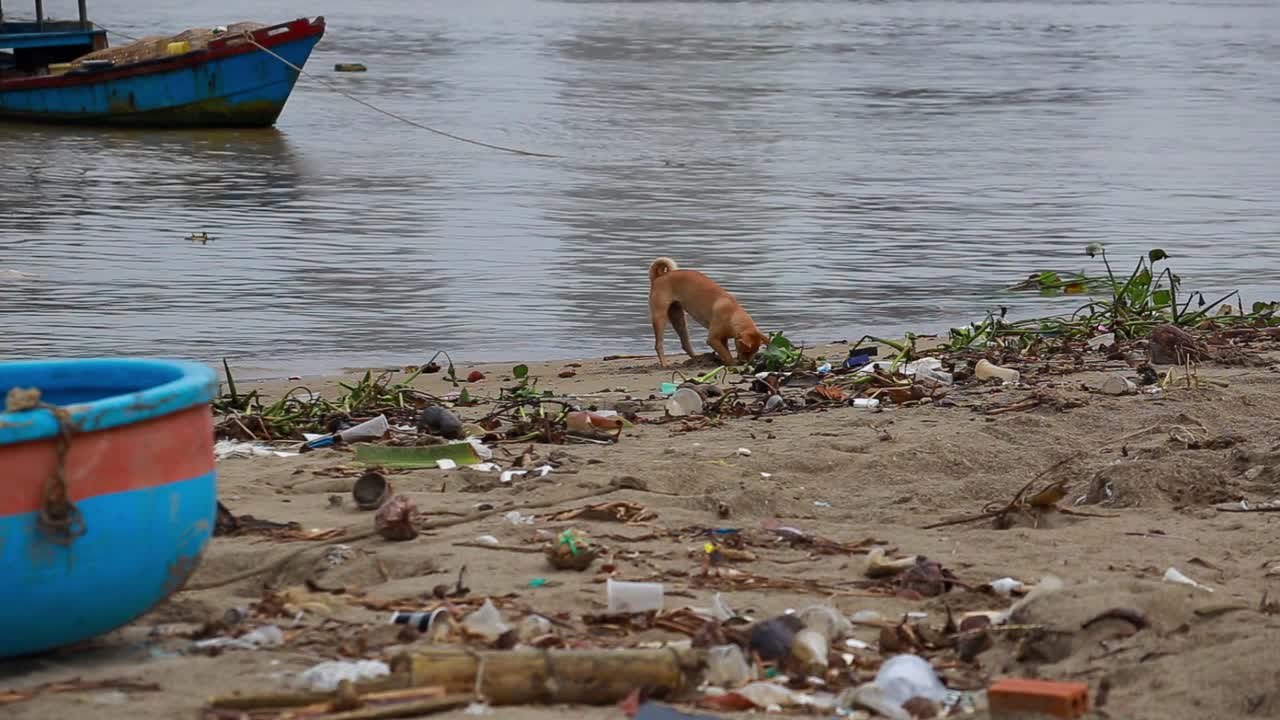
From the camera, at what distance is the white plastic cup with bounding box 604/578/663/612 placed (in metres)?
3.95

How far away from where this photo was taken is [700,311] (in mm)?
8289

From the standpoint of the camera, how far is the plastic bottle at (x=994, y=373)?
23.4 feet

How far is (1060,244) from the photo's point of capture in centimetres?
1424

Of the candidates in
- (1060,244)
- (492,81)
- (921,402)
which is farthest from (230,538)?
(492,81)

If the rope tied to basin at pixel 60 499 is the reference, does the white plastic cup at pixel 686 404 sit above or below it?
below

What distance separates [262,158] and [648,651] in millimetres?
18373

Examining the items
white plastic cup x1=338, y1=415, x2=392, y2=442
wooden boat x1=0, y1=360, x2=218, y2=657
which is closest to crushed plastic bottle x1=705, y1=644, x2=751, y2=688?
wooden boat x1=0, y1=360, x2=218, y2=657

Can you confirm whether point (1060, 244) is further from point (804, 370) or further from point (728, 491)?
point (728, 491)

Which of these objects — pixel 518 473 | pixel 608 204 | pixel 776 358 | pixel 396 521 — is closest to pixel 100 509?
pixel 396 521

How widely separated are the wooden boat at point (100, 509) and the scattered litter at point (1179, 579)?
232 centimetres

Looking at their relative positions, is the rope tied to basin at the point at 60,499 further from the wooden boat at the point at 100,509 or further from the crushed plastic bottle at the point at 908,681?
the crushed plastic bottle at the point at 908,681

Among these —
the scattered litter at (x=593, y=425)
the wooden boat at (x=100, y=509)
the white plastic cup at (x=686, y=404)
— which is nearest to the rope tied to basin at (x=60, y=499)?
the wooden boat at (x=100, y=509)

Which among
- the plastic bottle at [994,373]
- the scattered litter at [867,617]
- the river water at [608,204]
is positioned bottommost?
the river water at [608,204]

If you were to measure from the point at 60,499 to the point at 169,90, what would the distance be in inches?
803
